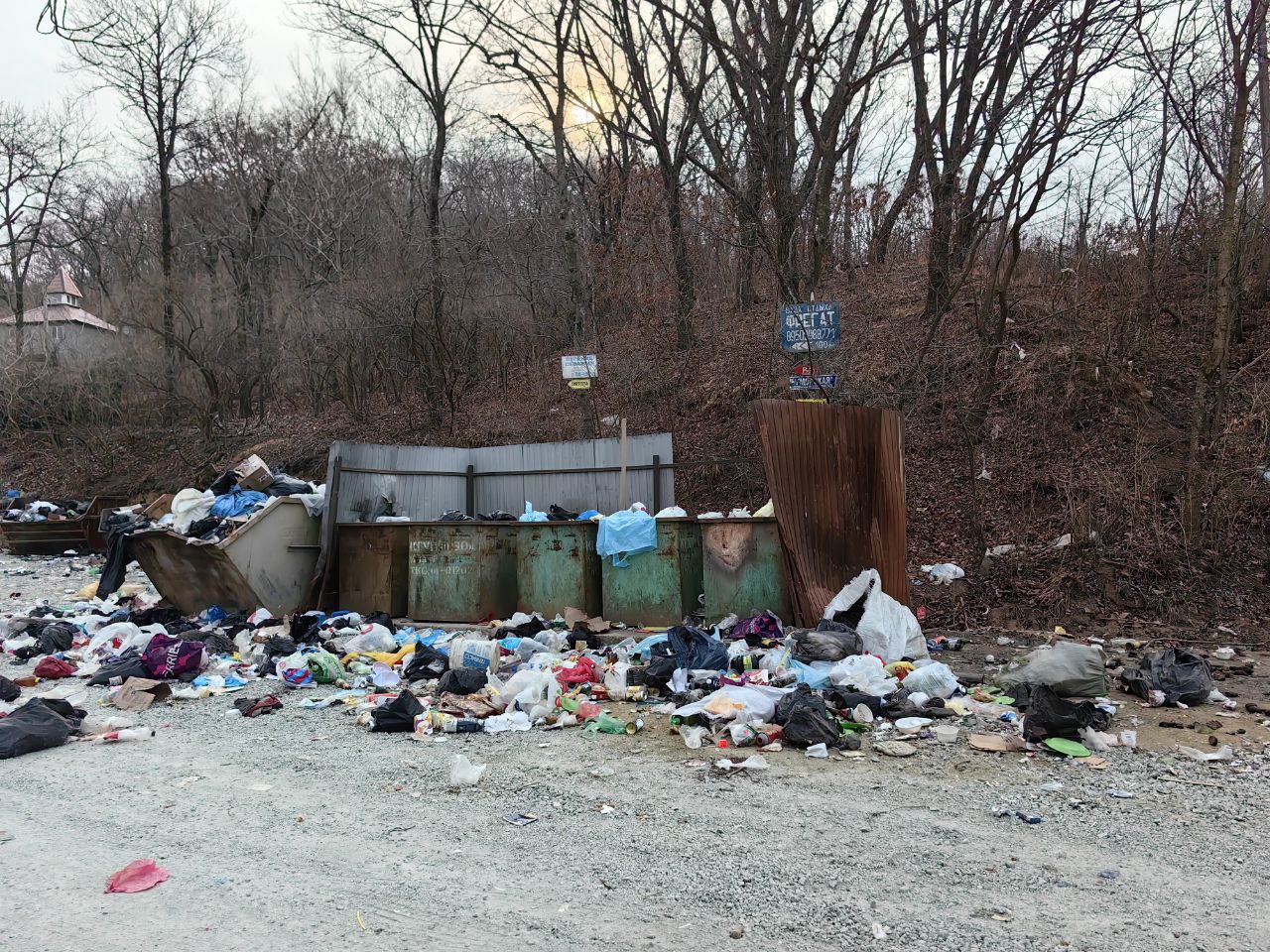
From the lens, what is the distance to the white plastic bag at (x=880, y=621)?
6.48m

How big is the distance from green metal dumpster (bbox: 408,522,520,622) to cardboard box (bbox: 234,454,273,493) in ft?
6.98

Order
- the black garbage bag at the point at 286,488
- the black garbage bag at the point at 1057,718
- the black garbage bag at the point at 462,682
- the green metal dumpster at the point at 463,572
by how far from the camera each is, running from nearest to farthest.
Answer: the black garbage bag at the point at 1057,718 → the black garbage bag at the point at 462,682 → the green metal dumpster at the point at 463,572 → the black garbage bag at the point at 286,488

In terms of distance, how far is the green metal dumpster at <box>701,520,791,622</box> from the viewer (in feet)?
25.4

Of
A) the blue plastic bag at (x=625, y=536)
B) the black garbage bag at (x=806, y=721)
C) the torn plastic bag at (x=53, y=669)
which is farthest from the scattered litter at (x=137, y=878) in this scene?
the blue plastic bag at (x=625, y=536)

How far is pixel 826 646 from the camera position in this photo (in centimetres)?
626

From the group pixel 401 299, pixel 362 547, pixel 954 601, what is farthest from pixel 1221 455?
pixel 401 299

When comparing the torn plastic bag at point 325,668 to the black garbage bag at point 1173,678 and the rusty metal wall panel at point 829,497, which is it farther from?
the black garbage bag at point 1173,678

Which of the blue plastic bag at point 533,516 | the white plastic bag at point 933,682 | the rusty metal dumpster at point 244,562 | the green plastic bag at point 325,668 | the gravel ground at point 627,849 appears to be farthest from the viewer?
the blue plastic bag at point 533,516

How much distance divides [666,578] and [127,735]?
4.50m

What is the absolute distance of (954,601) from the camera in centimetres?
847

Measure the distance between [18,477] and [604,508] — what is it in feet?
64.8

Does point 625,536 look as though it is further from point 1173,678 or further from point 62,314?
point 62,314

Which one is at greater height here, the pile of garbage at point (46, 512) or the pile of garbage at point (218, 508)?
the pile of garbage at point (218, 508)

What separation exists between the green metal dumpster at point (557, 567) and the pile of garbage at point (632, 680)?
230 mm
